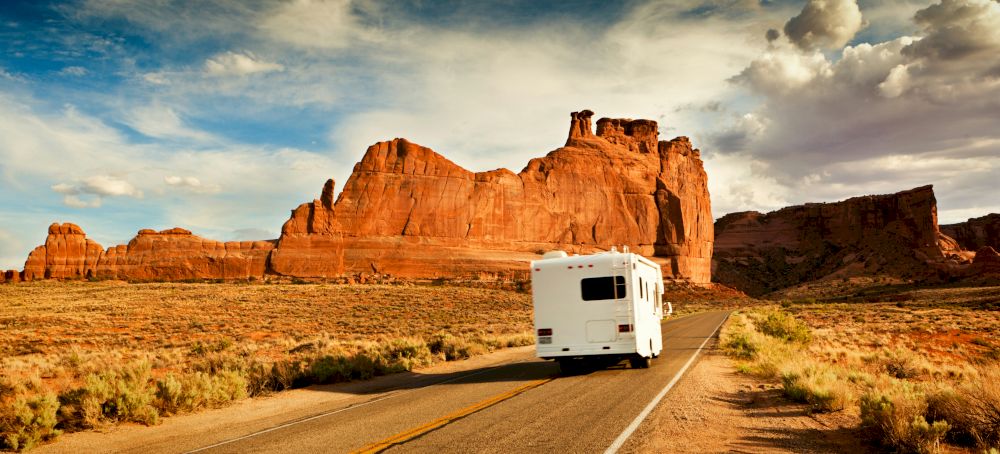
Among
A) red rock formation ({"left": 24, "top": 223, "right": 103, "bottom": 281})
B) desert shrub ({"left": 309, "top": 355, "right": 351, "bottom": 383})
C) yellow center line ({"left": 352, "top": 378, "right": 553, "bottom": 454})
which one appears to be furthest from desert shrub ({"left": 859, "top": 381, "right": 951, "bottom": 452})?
red rock formation ({"left": 24, "top": 223, "right": 103, "bottom": 281})

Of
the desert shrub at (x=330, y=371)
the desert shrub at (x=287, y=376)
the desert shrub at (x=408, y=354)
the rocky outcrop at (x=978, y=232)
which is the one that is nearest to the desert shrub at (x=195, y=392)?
the desert shrub at (x=287, y=376)

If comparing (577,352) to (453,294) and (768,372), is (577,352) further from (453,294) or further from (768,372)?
(453,294)

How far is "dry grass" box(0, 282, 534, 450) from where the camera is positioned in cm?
1028

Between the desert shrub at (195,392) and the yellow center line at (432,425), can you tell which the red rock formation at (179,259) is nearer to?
the desert shrub at (195,392)

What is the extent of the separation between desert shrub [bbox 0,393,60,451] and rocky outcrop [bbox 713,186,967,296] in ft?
375

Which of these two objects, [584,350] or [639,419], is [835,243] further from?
[639,419]

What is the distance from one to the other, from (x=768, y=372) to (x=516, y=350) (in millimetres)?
11737

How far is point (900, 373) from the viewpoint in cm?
1515

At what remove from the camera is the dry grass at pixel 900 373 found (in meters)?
6.56

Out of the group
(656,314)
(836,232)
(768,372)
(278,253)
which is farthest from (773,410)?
(836,232)

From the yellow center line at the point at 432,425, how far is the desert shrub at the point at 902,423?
5.28m

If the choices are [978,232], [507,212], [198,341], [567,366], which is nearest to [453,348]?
[567,366]

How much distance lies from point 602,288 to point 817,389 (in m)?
5.78

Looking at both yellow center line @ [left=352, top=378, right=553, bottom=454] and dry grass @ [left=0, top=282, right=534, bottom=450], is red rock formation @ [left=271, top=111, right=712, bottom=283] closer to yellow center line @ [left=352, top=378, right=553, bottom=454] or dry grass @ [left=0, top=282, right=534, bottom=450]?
dry grass @ [left=0, top=282, right=534, bottom=450]
